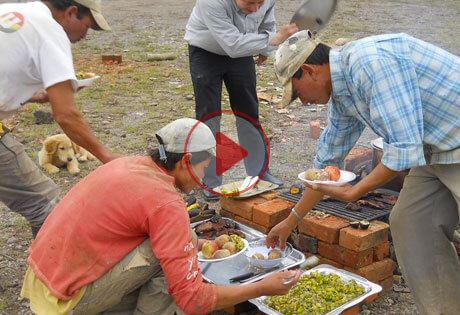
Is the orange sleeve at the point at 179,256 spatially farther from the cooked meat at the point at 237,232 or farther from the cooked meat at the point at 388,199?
the cooked meat at the point at 388,199

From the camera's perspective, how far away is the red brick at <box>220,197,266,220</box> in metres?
4.56

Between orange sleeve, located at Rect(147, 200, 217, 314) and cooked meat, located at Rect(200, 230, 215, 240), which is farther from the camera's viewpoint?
cooked meat, located at Rect(200, 230, 215, 240)

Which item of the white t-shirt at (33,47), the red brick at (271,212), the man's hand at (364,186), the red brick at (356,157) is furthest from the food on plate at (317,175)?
the red brick at (356,157)

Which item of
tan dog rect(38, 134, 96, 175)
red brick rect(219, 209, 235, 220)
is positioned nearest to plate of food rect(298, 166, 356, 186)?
red brick rect(219, 209, 235, 220)

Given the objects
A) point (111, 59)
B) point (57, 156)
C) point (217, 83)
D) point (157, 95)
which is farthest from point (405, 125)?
point (111, 59)

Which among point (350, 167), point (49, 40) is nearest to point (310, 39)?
point (49, 40)

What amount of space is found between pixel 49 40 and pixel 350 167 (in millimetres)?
3091

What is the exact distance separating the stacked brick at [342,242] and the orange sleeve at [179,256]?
1.45 m

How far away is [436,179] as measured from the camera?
337cm

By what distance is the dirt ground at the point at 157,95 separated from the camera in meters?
4.97

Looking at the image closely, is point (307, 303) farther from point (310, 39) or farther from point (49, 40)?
point (49, 40)

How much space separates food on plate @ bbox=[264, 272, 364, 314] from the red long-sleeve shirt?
0.85 m

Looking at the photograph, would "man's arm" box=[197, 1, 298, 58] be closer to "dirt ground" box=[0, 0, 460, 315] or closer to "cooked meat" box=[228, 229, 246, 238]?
"dirt ground" box=[0, 0, 460, 315]
